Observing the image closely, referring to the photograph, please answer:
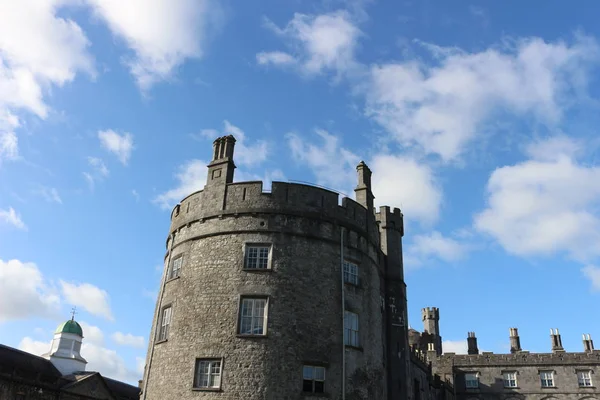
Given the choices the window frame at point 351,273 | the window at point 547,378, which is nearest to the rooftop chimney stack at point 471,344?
the window at point 547,378

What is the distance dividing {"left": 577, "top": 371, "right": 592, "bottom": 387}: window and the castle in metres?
38.5

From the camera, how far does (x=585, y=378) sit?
55844 mm

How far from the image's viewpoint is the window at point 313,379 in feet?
71.8

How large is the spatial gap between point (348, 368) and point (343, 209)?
7.75 m

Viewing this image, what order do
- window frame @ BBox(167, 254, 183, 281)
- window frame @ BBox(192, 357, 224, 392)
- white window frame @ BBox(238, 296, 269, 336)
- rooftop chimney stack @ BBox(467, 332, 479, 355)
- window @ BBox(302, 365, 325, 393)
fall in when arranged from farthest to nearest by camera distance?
1. rooftop chimney stack @ BBox(467, 332, 479, 355)
2. window frame @ BBox(167, 254, 183, 281)
3. white window frame @ BBox(238, 296, 269, 336)
4. window @ BBox(302, 365, 325, 393)
5. window frame @ BBox(192, 357, 224, 392)

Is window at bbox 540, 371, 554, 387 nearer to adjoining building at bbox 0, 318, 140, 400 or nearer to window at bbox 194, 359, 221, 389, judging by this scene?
adjoining building at bbox 0, 318, 140, 400

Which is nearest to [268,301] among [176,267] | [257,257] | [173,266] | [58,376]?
[257,257]

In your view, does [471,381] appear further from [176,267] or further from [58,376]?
[176,267]

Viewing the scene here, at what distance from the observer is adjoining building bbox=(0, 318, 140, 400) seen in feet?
133

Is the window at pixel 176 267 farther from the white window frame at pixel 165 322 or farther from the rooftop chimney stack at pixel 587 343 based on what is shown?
the rooftop chimney stack at pixel 587 343

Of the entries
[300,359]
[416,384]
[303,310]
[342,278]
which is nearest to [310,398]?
[300,359]

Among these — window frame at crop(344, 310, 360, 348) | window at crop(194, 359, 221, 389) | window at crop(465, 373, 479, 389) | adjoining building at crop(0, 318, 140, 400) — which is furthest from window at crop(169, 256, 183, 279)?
window at crop(465, 373, 479, 389)

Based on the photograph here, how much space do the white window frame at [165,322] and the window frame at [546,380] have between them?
4819cm

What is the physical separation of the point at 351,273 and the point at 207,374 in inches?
324
